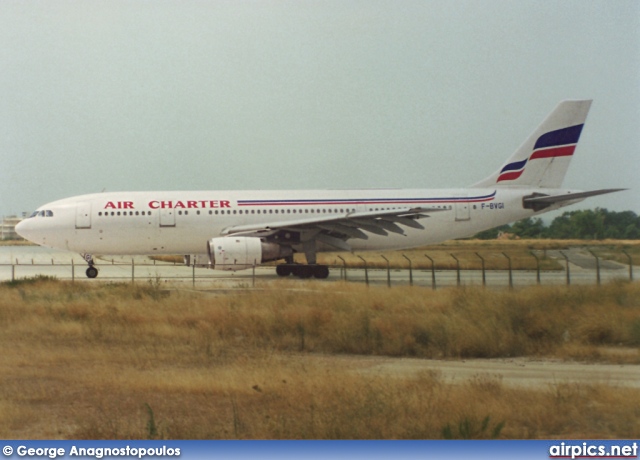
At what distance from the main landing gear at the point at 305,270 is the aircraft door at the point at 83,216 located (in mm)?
7456

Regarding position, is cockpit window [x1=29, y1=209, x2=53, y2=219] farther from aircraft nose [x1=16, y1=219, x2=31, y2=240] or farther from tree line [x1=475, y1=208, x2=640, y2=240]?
tree line [x1=475, y1=208, x2=640, y2=240]

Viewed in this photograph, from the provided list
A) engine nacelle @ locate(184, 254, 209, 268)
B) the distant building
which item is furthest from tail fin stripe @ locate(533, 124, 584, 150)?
the distant building

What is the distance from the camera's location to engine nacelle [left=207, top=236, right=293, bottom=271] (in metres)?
23.9

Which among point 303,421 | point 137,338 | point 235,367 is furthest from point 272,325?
point 303,421

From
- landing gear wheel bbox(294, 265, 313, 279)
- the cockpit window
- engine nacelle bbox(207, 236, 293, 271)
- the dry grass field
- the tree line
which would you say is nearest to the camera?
the dry grass field

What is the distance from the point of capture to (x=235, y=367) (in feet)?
36.2

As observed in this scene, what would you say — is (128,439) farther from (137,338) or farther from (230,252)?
(230,252)

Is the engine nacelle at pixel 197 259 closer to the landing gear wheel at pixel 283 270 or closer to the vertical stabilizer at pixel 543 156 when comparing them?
the landing gear wheel at pixel 283 270

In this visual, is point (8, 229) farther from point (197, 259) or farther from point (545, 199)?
point (545, 199)

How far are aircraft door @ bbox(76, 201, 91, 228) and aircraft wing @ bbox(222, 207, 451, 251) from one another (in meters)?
5.09

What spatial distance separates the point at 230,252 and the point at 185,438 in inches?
645

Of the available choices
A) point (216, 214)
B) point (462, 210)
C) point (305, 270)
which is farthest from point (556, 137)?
point (216, 214)

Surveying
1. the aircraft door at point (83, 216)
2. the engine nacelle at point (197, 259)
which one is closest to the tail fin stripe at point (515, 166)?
the engine nacelle at point (197, 259)

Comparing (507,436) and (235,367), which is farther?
(235,367)
